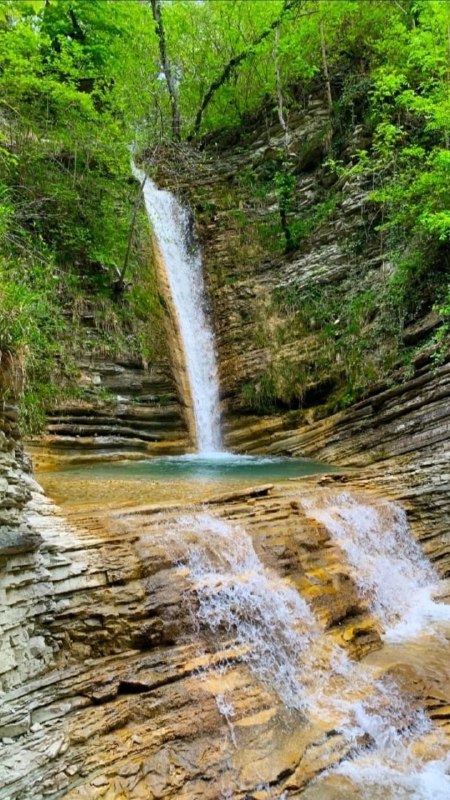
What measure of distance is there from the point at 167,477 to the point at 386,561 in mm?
3866

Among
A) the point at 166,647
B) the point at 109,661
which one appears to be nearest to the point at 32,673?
the point at 109,661

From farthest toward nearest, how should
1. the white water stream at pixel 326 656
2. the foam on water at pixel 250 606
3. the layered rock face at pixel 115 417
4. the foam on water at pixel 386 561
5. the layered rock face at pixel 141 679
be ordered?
the layered rock face at pixel 115 417 < the foam on water at pixel 386 561 < the foam on water at pixel 250 606 < the white water stream at pixel 326 656 < the layered rock face at pixel 141 679

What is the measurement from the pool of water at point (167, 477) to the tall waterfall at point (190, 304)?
4.16 feet

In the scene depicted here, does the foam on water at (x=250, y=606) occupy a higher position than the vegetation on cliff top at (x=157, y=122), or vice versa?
the vegetation on cliff top at (x=157, y=122)

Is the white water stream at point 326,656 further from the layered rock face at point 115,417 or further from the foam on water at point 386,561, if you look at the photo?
the layered rock face at point 115,417

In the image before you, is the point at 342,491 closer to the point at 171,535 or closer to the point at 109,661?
the point at 171,535

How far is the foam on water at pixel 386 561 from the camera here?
622 cm

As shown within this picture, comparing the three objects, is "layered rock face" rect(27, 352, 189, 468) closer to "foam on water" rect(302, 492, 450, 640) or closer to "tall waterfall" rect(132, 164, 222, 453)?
"tall waterfall" rect(132, 164, 222, 453)

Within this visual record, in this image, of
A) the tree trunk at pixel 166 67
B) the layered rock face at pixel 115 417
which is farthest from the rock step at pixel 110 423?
the tree trunk at pixel 166 67

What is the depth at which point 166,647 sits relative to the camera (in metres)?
4.59

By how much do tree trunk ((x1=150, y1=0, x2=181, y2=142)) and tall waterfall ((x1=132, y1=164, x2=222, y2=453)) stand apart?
2.13m

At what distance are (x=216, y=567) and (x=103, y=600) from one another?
1290 millimetres

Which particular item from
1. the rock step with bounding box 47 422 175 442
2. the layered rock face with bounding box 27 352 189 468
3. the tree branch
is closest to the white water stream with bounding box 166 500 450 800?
the layered rock face with bounding box 27 352 189 468

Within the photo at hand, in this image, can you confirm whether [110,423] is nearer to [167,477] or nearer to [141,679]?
[167,477]
